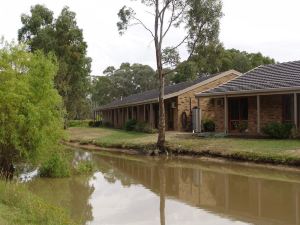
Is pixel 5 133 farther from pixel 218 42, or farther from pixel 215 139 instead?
pixel 218 42

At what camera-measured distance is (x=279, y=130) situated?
2361 centimetres

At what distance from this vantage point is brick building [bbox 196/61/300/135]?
24.8m

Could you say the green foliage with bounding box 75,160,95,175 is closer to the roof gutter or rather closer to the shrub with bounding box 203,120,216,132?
the roof gutter

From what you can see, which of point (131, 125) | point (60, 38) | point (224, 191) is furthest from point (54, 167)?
point (60, 38)

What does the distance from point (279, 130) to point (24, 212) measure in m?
17.3

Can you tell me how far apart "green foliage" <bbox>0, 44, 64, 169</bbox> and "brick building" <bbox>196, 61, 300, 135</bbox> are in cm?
1332

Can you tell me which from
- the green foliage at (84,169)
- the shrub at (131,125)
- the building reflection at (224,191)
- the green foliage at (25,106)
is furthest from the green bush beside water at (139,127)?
the green foliage at (25,106)


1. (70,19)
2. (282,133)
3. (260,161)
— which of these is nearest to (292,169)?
(260,161)

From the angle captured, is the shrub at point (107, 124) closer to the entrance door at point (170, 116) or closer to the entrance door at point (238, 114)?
the entrance door at point (170, 116)

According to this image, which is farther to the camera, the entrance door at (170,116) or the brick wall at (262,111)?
the entrance door at (170,116)

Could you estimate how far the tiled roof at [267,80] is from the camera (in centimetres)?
2485

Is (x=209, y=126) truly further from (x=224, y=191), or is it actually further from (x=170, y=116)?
(x=224, y=191)

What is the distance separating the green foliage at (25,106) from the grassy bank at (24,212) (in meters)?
4.39

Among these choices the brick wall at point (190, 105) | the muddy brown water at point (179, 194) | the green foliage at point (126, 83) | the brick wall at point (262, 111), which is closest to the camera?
the muddy brown water at point (179, 194)
